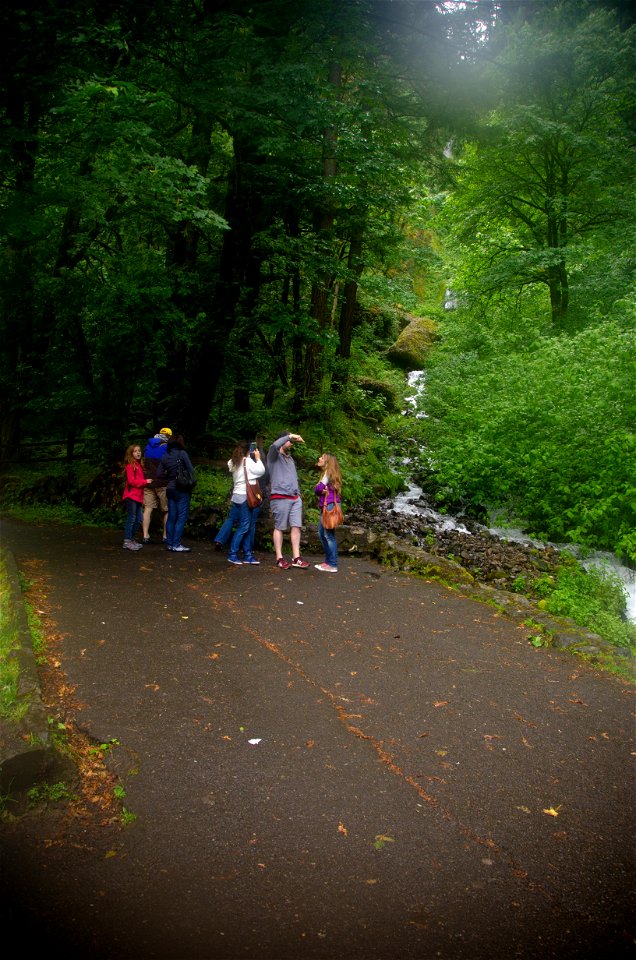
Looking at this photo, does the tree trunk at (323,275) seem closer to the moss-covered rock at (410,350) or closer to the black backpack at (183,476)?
the black backpack at (183,476)

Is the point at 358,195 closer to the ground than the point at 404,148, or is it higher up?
closer to the ground

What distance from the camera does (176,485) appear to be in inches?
377

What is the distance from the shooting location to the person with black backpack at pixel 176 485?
31.2 ft

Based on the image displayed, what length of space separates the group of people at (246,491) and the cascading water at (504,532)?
16.8 ft

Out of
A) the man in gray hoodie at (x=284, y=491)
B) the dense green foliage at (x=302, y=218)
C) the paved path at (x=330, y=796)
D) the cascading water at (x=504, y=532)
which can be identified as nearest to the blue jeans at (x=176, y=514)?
the man in gray hoodie at (x=284, y=491)

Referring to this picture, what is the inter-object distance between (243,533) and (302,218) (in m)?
9.17

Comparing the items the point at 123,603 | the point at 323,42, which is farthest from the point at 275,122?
the point at 123,603

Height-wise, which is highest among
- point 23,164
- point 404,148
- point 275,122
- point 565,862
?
point 404,148

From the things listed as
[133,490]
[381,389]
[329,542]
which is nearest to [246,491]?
[329,542]

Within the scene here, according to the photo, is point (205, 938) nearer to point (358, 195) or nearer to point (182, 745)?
point (182, 745)

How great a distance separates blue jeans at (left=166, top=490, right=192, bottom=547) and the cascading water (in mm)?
6490

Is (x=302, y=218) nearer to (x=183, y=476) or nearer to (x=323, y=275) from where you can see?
(x=323, y=275)

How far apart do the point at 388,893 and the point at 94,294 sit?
441 inches

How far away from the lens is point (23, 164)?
905 cm
